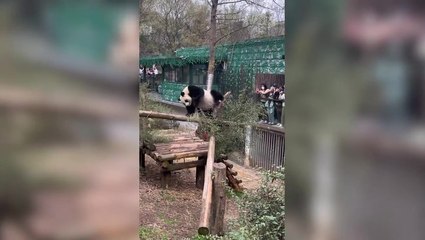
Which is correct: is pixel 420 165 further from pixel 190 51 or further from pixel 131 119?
pixel 190 51

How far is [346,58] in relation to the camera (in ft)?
1.35

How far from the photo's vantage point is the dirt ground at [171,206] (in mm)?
2785

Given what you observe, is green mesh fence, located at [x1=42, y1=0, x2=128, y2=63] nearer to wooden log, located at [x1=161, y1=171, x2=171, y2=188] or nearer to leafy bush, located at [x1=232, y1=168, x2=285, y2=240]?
leafy bush, located at [x1=232, y1=168, x2=285, y2=240]

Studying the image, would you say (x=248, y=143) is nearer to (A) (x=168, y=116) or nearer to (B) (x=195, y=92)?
(A) (x=168, y=116)

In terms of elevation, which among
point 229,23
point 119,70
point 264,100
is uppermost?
point 229,23

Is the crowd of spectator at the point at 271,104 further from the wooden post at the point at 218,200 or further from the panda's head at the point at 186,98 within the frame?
the wooden post at the point at 218,200

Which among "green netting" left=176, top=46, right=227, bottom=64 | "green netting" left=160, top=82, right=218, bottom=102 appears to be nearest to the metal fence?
"green netting" left=176, top=46, right=227, bottom=64

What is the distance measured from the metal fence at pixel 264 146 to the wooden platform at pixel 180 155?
1.36ft

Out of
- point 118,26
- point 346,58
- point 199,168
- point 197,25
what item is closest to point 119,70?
point 118,26

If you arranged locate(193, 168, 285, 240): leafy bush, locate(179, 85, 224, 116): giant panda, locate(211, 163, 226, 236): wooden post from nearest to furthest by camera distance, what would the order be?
locate(193, 168, 285, 240): leafy bush
locate(211, 163, 226, 236): wooden post
locate(179, 85, 224, 116): giant panda

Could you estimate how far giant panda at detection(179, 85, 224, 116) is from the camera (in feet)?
13.0

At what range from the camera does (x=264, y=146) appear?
3457 mm

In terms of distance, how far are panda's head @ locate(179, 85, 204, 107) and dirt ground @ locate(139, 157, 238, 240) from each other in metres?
0.70

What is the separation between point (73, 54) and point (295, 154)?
0.26 m
